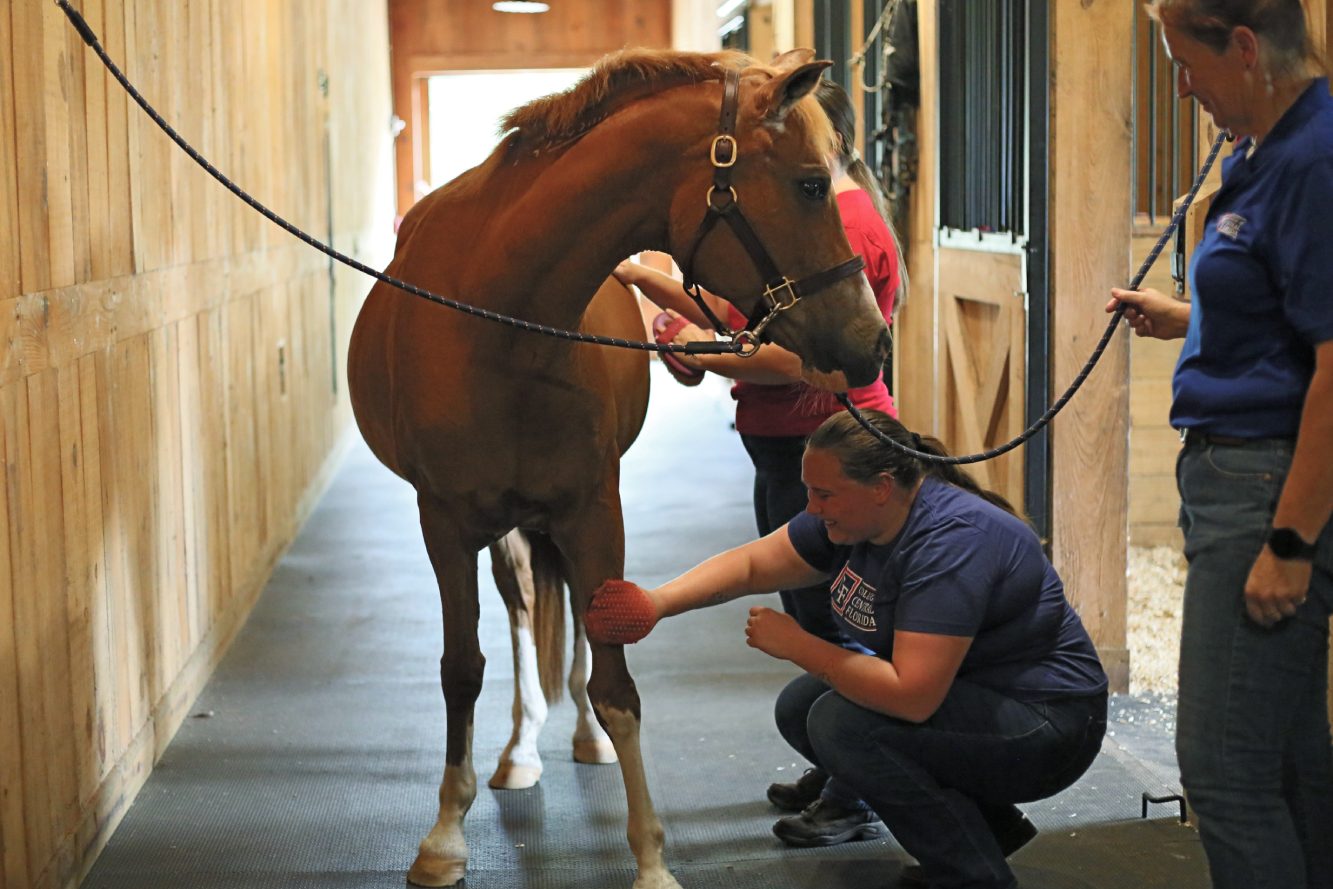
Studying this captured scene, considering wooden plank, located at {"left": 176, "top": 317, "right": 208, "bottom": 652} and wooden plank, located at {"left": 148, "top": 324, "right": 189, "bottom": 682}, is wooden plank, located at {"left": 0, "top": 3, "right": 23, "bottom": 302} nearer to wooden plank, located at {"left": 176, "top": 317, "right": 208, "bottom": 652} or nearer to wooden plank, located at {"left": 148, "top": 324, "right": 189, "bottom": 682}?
wooden plank, located at {"left": 148, "top": 324, "right": 189, "bottom": 682}

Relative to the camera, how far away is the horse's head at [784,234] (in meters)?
1.99

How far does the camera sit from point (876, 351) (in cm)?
202

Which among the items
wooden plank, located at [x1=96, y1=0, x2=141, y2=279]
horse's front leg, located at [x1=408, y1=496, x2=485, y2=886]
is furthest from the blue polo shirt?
wooden plank, located at [x1=96, y1=0, x2=141, y2=279]

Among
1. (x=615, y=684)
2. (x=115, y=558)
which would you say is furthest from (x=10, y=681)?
(x=615, y=684)

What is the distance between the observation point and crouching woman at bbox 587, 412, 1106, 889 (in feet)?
6.59

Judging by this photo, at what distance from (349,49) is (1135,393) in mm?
5390

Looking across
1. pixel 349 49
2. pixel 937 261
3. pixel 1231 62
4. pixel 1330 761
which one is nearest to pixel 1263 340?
pixel 1231 62

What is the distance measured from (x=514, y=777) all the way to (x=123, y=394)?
1141 mm

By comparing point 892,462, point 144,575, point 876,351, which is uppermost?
point 876,351

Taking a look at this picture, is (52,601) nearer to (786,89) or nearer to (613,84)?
(613,84)

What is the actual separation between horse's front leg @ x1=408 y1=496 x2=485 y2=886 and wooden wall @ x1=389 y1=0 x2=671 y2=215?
10012mm

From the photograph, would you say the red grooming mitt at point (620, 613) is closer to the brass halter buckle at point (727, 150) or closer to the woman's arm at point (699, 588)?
the woman's arm at point (699, 588)

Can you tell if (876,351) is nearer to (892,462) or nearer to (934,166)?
(892,462)

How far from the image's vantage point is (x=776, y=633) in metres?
2.12
